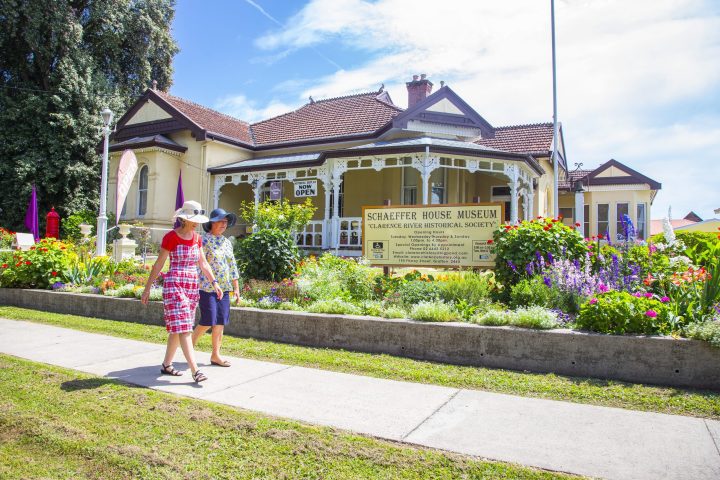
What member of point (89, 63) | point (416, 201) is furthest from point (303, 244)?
point (89, 63)

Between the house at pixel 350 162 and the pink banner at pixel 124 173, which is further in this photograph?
the house at pixel 350 162

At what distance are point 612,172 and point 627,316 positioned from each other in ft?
74.1

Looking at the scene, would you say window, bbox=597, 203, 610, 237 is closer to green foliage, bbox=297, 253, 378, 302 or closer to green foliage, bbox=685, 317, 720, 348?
green foliage, bbox=297, 253, 378, 302

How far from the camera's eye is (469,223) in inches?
344

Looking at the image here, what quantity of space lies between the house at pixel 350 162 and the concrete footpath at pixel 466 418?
1191 centimetres

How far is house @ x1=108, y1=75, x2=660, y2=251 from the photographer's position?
1802cm

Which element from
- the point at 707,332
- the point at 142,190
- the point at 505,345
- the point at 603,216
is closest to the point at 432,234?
the point at 505,345

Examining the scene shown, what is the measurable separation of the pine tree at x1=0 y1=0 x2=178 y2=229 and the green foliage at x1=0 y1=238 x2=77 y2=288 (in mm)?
15949

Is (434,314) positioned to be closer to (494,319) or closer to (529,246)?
(494,319)

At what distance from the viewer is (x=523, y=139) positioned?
23.4 meters

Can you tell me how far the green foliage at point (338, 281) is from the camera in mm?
8281

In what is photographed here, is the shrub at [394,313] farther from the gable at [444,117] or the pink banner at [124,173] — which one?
the gable at [444,117]

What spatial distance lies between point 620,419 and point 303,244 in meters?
15.4

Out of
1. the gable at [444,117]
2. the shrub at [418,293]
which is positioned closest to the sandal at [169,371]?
the shrub at [418,293]
